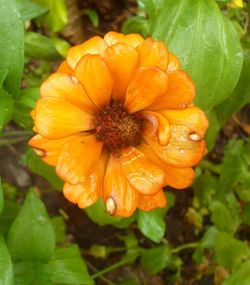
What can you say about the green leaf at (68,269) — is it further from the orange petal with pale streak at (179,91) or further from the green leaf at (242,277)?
the orange petal with pale streak at (179,91)

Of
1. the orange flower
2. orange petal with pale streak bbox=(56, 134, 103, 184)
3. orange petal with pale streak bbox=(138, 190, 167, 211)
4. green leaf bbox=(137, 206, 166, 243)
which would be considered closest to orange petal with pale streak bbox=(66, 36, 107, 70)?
the orange flower

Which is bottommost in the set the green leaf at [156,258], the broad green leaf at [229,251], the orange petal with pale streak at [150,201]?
the green leaf at [156,258]

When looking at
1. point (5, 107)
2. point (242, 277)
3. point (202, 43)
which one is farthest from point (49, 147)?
point (242, 277)

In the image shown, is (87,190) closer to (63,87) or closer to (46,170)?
(63,87)

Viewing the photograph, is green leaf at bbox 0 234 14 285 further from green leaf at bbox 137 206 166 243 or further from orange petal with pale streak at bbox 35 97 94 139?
green leaf at bbox 137 206 166 243

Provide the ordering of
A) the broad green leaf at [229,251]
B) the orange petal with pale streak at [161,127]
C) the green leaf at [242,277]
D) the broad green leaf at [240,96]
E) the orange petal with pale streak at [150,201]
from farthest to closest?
the broad green leaf at [229,251]
the broad green leaf at [240,96]
the green leaf at [242,277]
the orange petal with pale streak at [150,201]
the orange petal with pale streak at [161,127]

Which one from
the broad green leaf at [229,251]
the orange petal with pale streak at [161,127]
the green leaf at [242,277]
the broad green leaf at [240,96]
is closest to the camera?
the orange petal with pale streak at [161,127]

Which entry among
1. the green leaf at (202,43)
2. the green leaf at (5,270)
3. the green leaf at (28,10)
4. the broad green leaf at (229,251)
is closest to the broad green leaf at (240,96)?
the green leaf at (202,43)
